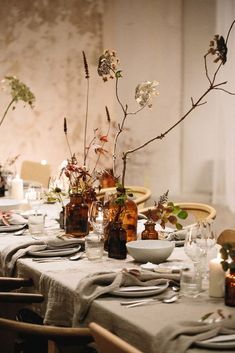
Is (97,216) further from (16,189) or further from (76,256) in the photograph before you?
(16,189)

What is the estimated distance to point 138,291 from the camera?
1.72 metres

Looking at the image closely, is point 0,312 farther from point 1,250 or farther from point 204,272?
point 204,272

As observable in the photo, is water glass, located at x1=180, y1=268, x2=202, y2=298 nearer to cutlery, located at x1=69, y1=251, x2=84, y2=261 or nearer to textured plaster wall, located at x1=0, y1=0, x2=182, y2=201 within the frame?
cutlery, located at x1=69, y1=251, x2=84, y2=261

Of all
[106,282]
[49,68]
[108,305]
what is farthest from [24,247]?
[49,68]

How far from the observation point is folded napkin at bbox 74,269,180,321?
1.69 metres

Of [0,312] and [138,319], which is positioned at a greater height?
[138,319]

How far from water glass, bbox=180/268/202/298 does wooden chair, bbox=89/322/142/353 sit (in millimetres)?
522

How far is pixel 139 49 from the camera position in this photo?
17.2 feet

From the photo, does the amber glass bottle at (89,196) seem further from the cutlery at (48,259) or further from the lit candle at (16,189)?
the lit candle at (16,189)

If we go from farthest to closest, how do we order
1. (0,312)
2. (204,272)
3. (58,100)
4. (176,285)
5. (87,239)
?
(58,100) → (0,312) → (87,239) → (204,272) → (176,285)

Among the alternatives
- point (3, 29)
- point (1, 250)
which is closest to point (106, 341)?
point (1, 250)

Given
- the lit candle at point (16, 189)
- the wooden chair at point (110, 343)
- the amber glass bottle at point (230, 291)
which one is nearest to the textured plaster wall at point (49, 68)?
the lit candle at point (16, 189)

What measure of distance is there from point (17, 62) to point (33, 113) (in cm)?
45

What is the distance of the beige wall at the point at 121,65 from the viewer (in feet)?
16.8
